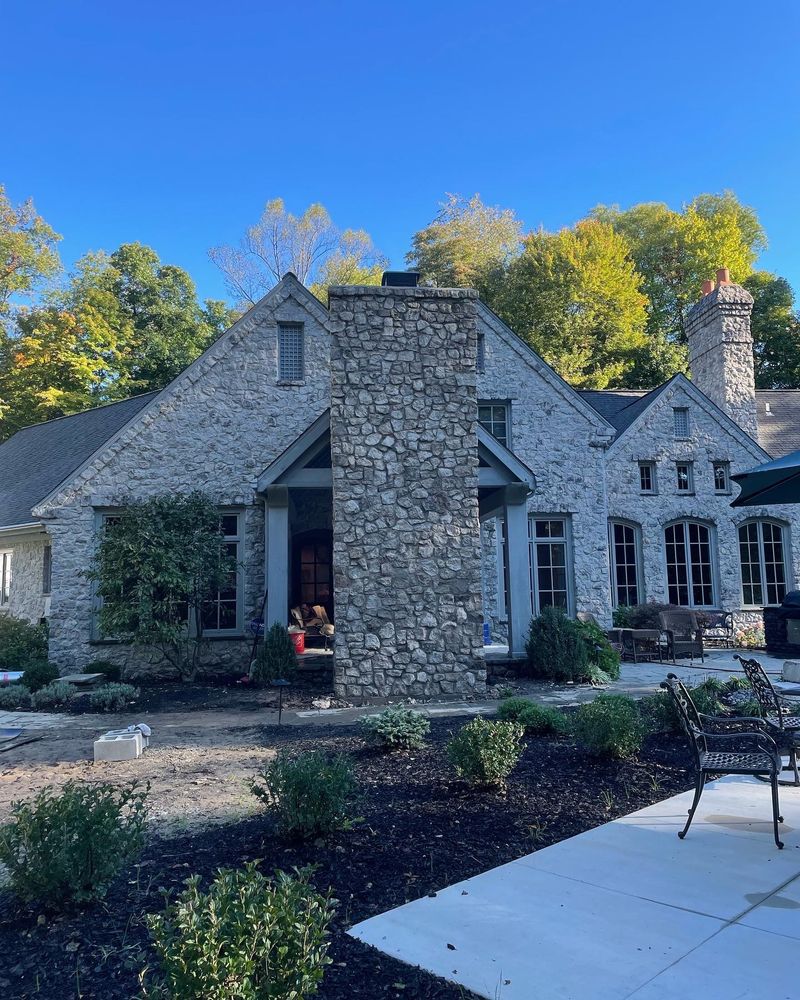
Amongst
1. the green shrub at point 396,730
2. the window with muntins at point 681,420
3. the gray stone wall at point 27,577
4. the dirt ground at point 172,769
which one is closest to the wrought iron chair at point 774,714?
the green shrub at point 396,730

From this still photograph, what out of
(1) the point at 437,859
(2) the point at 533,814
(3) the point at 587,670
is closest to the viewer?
(1) the point at 437,859

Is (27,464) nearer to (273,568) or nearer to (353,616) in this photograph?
(273,568)

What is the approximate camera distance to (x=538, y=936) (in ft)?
10.8

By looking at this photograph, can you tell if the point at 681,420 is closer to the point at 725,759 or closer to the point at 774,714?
the point at 774,714

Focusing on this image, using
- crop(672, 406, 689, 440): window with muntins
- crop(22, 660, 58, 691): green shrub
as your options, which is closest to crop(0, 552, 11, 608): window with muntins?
crop(22, 660, 58, 691): green shrub

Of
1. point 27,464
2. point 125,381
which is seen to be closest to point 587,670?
point 27,464

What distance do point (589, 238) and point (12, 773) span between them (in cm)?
3050

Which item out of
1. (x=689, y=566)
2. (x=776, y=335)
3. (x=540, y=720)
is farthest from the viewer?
(x=776, y=335)

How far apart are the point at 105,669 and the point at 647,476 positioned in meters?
13.1

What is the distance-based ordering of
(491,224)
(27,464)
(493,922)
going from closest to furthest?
(493,922) → (27,464) → (491,224)

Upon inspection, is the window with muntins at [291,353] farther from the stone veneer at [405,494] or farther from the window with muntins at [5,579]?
the window with muntins at [5,579]

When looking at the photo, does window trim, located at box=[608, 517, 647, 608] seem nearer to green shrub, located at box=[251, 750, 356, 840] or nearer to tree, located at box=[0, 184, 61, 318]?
green shrub, located at box=[251, 750, 356, 840]

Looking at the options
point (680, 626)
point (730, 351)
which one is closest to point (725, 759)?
point (680, 626)

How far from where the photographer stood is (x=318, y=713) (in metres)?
9.33
